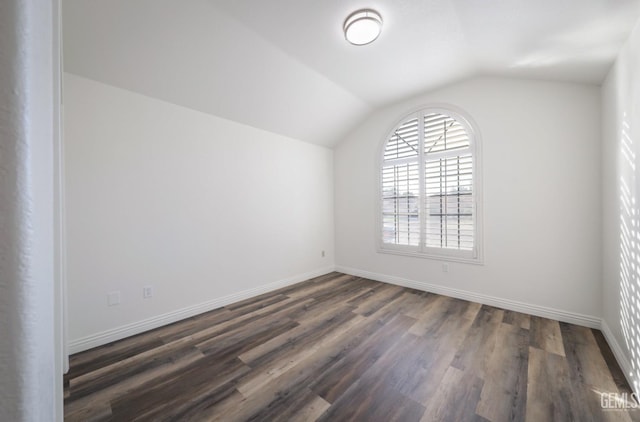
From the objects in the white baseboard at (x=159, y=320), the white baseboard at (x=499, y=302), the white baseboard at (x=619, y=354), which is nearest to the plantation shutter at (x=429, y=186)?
the white baseboard at (x=499, y=302)

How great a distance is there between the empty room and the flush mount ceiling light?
2 cm

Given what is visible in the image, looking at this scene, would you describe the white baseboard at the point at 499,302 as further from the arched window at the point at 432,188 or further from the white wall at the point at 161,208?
the white wall at the point at 161,208

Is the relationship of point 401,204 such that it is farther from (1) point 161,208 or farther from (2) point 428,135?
(1) point 161,208

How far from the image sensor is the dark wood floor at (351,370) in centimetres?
156

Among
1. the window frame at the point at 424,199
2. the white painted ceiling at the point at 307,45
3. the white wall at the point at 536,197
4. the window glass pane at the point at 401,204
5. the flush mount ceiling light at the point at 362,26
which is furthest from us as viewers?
the window glass pane at the point at 401,204

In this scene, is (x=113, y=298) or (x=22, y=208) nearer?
(x=22, y=208)

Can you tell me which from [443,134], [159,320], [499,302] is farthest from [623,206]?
[159,320]

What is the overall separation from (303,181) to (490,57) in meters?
2.74

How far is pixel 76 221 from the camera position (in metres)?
2.17

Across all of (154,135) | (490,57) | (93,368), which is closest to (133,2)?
(154,135)

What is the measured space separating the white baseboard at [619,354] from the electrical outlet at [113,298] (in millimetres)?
3942

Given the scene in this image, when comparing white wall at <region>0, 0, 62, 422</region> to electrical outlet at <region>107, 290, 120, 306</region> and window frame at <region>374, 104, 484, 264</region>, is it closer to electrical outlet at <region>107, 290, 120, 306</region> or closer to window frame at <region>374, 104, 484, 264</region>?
electrical outlet at <region>107, 290, 120, 306</region>

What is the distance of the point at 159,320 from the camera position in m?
2.59

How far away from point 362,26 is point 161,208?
255 cm
